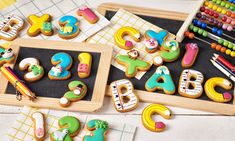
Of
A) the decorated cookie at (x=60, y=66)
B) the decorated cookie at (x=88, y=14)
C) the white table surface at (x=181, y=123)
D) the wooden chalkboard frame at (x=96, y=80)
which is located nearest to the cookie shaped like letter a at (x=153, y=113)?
the white table surface at (x=181, y=123)

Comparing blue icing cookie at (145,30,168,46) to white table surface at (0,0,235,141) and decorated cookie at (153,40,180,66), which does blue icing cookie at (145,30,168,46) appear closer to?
decorated cookie at (153,40,180,66)

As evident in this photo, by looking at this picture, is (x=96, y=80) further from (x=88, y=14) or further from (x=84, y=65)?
(x=88, y=14)

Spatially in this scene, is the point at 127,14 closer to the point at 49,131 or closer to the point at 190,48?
the point at 190,48

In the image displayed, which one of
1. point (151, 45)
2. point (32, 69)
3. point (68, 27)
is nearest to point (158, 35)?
point (151, 45)

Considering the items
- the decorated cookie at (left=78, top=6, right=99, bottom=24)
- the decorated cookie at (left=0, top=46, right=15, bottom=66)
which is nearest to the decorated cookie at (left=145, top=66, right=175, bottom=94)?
the decorated cookie at (left=78, top=6, right=99, bottom=24)

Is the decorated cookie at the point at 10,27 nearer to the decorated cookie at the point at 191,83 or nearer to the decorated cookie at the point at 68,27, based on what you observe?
the decorated cookie at the point at 68,27

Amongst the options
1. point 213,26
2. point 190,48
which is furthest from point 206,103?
point 213,26
